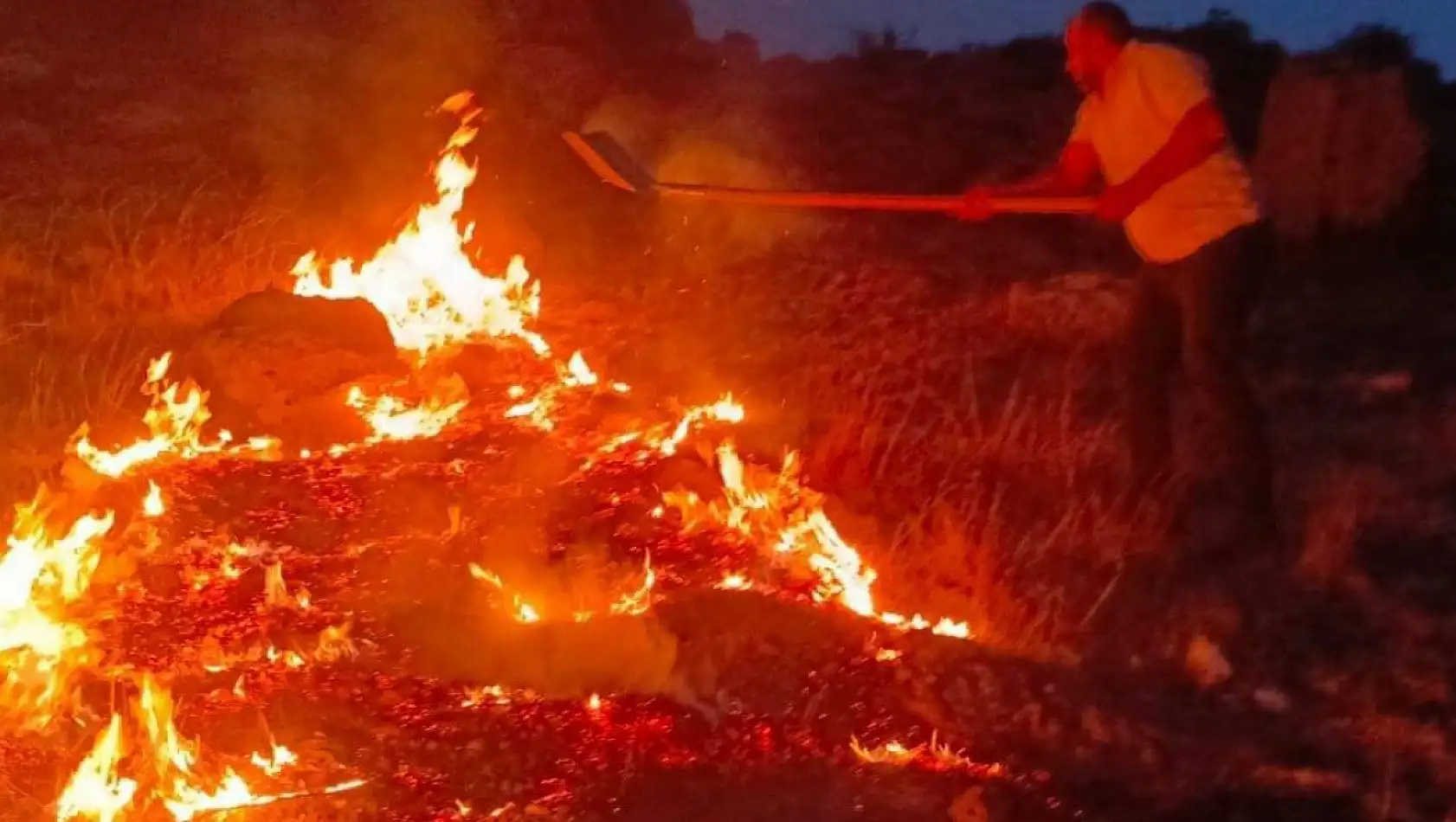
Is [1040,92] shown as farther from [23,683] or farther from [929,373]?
[23,683]

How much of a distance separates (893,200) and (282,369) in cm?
267

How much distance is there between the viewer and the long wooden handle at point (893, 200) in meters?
5.37

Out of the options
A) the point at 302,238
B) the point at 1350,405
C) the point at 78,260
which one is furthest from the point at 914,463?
the point at 78,260

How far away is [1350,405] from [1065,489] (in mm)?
2021

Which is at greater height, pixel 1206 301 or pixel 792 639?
pixel 1206 301

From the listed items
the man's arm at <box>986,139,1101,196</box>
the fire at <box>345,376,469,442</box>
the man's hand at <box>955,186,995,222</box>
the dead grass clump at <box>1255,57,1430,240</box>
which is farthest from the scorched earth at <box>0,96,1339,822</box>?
the dead grass clump at <box>1255,57,1430,240</box>

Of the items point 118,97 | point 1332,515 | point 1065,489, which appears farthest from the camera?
point 118,97

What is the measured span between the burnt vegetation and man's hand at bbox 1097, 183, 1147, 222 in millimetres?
929

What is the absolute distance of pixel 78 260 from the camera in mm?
7945

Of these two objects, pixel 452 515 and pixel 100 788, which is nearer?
pixel 100 788

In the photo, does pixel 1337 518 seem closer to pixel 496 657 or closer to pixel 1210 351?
pixel 1210 351

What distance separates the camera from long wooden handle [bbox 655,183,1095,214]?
5371 millimetres

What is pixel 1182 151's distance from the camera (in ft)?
16.0

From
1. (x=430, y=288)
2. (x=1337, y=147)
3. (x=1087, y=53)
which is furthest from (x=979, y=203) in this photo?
(x=1337, y=147)
